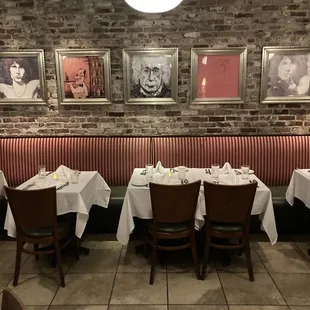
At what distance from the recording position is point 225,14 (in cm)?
447

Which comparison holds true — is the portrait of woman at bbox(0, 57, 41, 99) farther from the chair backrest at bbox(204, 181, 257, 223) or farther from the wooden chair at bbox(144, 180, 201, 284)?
the chair backrest at bbox(204, 181, 257, 223)

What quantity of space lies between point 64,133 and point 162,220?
243 centimetres

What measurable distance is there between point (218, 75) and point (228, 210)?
2238mm

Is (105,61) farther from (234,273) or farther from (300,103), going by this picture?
(234,273)

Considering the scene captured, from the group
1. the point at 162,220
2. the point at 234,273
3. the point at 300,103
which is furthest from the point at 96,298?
the point at 300,103

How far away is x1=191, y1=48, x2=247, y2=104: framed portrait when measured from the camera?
4.53 metres

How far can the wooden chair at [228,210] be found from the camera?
3.00 meters

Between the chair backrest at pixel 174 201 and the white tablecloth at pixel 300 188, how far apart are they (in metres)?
1.38

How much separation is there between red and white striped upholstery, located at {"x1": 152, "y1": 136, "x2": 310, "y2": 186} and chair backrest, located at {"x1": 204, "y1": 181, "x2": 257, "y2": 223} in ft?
5.26

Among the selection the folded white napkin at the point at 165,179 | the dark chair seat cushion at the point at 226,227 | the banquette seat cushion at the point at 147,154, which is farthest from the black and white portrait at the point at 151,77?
the dark chair seat cushion at the point at 226,227

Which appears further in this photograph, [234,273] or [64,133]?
[64,133]

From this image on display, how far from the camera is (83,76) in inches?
182

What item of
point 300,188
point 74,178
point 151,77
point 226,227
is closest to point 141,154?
point 151,77

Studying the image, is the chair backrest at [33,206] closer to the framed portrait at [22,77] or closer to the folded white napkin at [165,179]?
the folded white napkin at [165,179]
